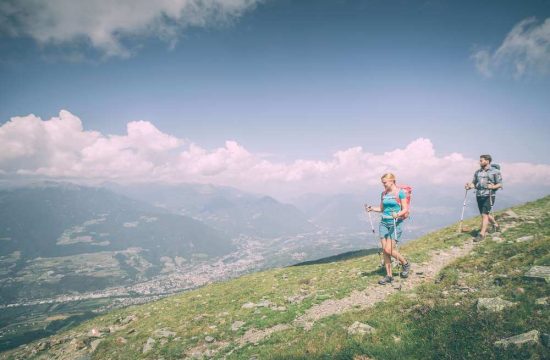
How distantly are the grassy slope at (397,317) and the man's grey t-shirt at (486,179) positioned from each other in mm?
2961

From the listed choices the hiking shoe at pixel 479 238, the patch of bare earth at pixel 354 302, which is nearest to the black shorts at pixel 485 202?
the hiking shoe at pixel 479 238

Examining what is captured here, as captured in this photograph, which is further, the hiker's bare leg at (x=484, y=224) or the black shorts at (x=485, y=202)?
the hiker's bare leg at (x=484, y=224)

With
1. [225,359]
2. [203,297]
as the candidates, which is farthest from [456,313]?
[203,297]

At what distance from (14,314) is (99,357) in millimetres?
261217

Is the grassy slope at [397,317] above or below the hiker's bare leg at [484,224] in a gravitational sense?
below

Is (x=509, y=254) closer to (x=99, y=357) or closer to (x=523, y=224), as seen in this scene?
(x=523, y=224)

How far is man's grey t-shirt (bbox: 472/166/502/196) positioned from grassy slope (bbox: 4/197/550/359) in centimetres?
296

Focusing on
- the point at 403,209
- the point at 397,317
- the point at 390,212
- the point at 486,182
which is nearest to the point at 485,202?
the point at 486,182

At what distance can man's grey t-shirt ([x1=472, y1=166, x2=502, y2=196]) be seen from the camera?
54.9ft

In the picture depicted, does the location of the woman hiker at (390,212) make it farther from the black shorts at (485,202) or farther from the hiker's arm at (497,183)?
the black shorts at (485,202)

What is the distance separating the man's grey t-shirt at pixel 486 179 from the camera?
16.7m

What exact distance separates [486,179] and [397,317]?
12.2m

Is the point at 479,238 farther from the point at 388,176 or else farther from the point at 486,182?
the point at 388,176

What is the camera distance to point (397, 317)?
31.6 feet
